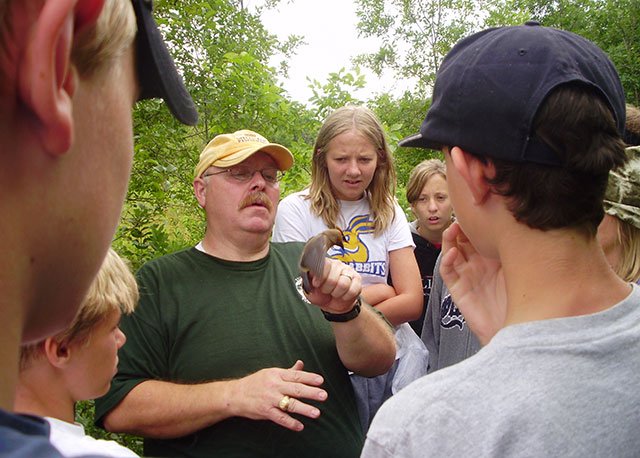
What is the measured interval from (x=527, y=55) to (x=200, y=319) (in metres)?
1.98

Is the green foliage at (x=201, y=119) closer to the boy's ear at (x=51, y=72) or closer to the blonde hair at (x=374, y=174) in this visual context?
the blonde hair at (x=374, y=174)

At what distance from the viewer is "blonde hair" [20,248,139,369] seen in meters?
1.86

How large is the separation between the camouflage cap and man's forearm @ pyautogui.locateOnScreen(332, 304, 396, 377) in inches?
47.3

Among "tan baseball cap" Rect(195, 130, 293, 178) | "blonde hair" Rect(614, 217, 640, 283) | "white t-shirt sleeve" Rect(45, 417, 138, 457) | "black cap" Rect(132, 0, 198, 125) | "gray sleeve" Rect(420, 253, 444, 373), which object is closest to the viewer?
"black cap" Rect(132, 0, 198, 125)

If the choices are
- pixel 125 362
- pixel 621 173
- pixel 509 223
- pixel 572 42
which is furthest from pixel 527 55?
pixel 125 362

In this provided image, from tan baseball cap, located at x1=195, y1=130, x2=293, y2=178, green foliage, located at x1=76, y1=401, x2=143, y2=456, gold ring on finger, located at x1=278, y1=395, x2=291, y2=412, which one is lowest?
green foliage, located at x1=76, y1=401, x2=143, y2=456

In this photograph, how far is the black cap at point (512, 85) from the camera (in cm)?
129

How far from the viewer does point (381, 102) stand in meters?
13.0

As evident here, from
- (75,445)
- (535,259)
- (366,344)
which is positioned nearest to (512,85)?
(535,259)

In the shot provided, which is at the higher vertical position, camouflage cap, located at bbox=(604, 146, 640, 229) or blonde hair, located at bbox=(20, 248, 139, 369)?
camouflage cap, located at bbox=(604, 146, 640, 229)

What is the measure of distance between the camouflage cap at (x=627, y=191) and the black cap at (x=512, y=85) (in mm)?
871

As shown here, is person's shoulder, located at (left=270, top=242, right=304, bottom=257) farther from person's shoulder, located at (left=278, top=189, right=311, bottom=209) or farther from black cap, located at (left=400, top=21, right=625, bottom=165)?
black cap, located at (left=400, top=21, right=625, bottom=165)

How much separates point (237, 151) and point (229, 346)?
1.18 metres

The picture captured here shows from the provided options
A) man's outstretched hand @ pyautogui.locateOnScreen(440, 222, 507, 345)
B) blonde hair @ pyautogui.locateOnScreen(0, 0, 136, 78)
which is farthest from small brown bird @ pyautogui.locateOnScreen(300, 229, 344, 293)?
blonde hair @ pyautogui.locateOnScreen(0, 0, 136, 78)
